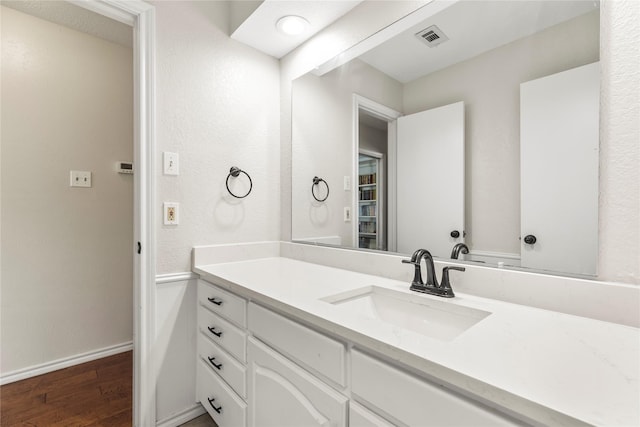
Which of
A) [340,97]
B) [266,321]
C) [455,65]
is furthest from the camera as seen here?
[340,97]

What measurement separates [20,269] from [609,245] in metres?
3.01

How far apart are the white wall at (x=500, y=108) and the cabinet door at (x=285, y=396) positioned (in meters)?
0.75

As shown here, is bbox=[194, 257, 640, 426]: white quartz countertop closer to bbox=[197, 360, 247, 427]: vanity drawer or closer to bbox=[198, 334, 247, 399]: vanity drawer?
bbox=[198, 334, 247, 399]: vanity drawer

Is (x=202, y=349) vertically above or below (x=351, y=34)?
below

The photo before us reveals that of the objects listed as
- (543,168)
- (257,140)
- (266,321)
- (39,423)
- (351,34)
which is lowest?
(39,423)

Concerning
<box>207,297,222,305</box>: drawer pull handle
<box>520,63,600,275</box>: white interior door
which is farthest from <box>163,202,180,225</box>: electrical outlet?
<box>520,63,600,275</box>: white interior door

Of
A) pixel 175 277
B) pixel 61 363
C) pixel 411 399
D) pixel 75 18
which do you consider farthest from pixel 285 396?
pixel 75 18

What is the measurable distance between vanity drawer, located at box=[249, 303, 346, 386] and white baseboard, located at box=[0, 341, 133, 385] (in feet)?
6.09

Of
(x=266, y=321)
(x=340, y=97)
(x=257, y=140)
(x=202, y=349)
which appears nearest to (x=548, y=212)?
(x=266, y=321)

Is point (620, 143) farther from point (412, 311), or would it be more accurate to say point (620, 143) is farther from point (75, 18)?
point (75, 18)

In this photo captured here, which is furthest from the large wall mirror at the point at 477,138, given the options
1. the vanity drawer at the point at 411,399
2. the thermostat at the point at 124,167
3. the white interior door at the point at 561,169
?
the thermostat at the point at 124,167

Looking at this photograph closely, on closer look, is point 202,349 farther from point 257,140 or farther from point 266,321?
point 257,140

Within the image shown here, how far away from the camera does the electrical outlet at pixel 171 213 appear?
1490 mm

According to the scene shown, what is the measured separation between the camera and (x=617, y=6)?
32.4 inches
